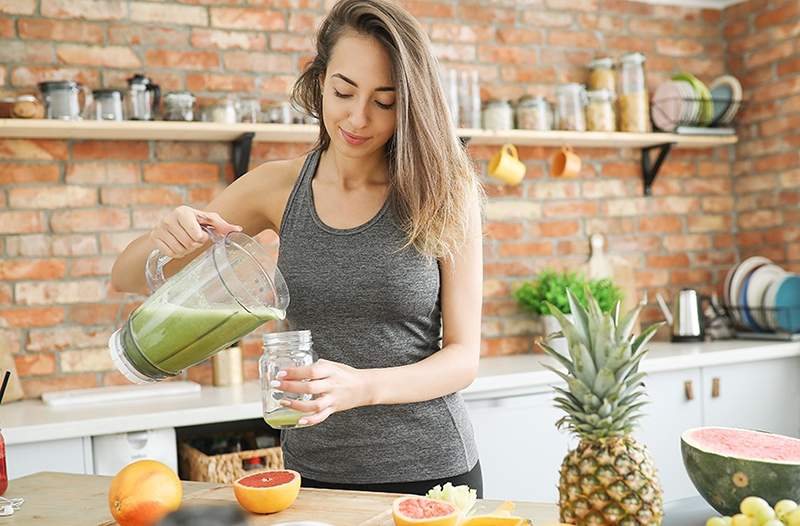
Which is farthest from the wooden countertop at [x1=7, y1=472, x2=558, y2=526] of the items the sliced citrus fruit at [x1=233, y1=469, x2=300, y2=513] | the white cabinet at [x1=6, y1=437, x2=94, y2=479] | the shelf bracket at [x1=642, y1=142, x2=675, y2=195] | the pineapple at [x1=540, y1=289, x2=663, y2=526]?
the shelf bracket at [x1=642, y1=142, x2=675, y2=195]

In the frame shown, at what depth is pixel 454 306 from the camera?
5.92 feet

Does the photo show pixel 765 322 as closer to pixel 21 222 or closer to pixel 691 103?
pixel 691 103

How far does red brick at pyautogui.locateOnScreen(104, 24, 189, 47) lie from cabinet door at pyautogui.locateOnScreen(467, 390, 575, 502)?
1605 millimetres

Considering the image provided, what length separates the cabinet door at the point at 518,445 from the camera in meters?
3.09

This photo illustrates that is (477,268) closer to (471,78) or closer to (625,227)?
(471,78)

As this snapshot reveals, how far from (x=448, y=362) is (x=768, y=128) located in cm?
288

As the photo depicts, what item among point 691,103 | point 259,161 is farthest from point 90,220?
point 691,103

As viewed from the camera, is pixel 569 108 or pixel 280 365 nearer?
pixel 280 365

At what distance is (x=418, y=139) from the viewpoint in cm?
175

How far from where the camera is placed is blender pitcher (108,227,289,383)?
1481mm

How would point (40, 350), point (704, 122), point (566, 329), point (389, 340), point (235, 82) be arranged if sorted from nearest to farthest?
point (566, 329), point (389, 340), point (40, 350), point (235, 82), point (704, 122)

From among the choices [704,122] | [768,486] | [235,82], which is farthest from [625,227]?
[768,486]

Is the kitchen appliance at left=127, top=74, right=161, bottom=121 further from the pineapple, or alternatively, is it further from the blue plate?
the blue plate

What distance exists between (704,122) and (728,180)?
41cm
